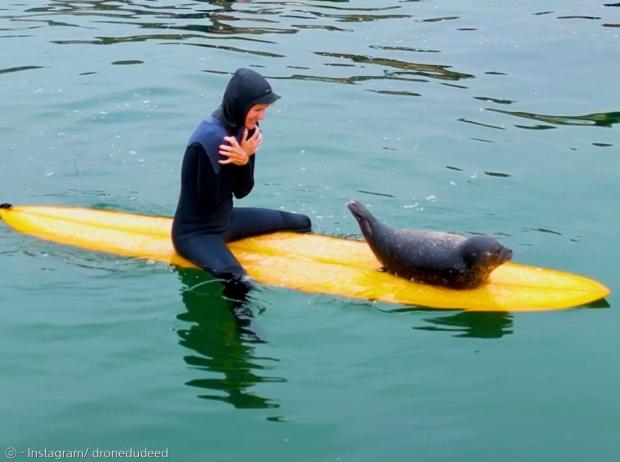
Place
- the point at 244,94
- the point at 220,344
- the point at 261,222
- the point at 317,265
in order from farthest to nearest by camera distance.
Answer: the point at 261,222
the point at 317,265
the point at 244,94
the point at 220,344

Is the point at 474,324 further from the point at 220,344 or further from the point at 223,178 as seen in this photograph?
the point at 223,178

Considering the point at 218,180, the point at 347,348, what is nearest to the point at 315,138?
the point at 218,180

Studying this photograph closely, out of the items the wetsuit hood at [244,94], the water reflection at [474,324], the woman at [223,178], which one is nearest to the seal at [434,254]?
the water reflection at [474,324]

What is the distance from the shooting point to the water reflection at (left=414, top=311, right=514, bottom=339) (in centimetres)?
693

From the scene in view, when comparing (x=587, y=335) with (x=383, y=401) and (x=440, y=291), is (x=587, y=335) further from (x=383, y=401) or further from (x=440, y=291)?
(x=383, y=401)

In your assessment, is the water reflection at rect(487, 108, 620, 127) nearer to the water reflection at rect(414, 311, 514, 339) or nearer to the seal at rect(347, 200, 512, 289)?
the seal at rect(347, 200, 512, 289)

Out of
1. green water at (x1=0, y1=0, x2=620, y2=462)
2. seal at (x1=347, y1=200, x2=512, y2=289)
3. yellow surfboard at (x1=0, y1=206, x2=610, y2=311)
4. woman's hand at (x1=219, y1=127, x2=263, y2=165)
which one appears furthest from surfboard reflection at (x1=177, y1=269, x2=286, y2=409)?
seal at (x1=347, y1=200, x2=512, y2=289)

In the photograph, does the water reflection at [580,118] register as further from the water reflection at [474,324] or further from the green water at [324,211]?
the water reflection at [474,324]

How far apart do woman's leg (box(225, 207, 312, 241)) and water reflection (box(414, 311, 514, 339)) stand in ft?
5.88

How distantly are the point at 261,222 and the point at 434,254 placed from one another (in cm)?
170

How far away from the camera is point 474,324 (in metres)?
7.00

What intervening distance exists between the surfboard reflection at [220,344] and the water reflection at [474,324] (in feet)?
4.14

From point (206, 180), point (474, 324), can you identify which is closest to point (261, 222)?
point (206, 180)

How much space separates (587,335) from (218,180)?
3.04m
